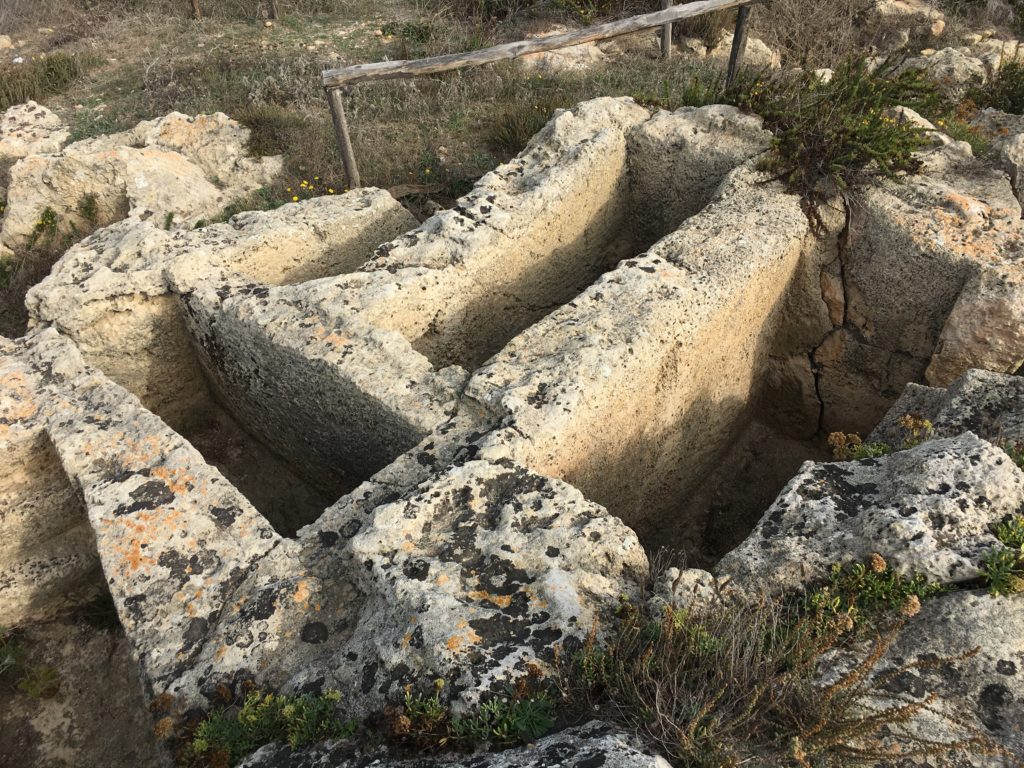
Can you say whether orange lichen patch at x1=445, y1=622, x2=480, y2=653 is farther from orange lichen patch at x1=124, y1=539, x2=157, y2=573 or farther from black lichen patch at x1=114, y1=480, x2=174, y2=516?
black lichen patch at x1=114, y1=480, x2=174, y2=516

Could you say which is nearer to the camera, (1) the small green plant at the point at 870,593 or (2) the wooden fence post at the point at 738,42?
(1) the small green plant at the point at 870,593

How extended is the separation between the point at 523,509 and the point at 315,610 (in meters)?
0.91

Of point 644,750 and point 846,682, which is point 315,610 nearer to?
point 644,750

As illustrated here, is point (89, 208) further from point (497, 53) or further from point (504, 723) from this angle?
point (504, 723)

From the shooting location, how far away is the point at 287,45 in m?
9.72

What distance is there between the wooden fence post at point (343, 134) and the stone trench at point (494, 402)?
107 cm

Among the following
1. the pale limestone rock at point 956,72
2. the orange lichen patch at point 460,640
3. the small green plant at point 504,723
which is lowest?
the small green plant at point 504,723

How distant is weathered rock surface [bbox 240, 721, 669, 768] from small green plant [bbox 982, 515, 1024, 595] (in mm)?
1285

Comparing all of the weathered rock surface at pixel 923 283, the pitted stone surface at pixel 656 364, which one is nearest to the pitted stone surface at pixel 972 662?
the pitted stone surface at pixel 656 364

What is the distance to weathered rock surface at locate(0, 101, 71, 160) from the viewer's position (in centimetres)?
746

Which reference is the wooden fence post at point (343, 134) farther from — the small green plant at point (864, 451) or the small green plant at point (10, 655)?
the small green plant at point (864, 451)

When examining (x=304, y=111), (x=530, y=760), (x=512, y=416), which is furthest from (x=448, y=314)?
(x=304, y=111)

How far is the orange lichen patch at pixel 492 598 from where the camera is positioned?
8.17 ft

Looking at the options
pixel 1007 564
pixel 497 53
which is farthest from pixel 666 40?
pixel 1007 564
